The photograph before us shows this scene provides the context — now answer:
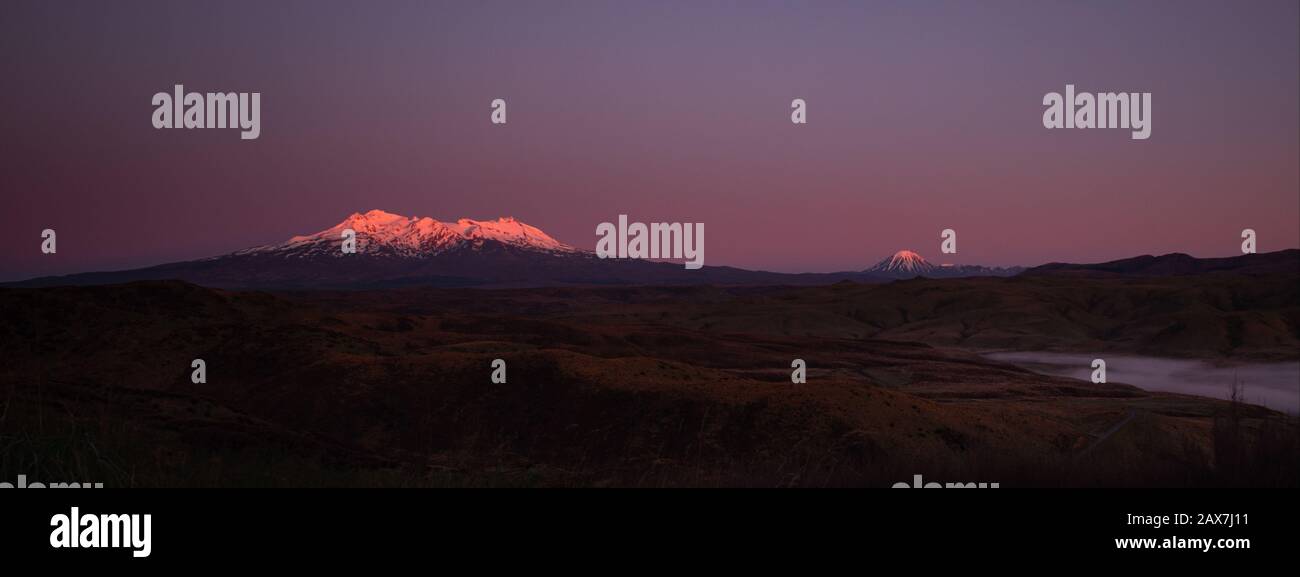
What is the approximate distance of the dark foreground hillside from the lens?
801 centimetres

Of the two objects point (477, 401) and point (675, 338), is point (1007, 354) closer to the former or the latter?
point (675, 338)

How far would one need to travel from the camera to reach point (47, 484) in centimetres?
701

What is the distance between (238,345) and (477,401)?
37.0 ft

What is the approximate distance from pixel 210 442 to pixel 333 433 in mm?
11967

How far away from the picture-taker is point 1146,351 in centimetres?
7119

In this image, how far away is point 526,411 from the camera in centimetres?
2261

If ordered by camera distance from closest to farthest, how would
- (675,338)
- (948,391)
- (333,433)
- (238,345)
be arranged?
(333,433), (238,345), (948,391), (675,338)

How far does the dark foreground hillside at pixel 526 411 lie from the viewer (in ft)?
26.3
